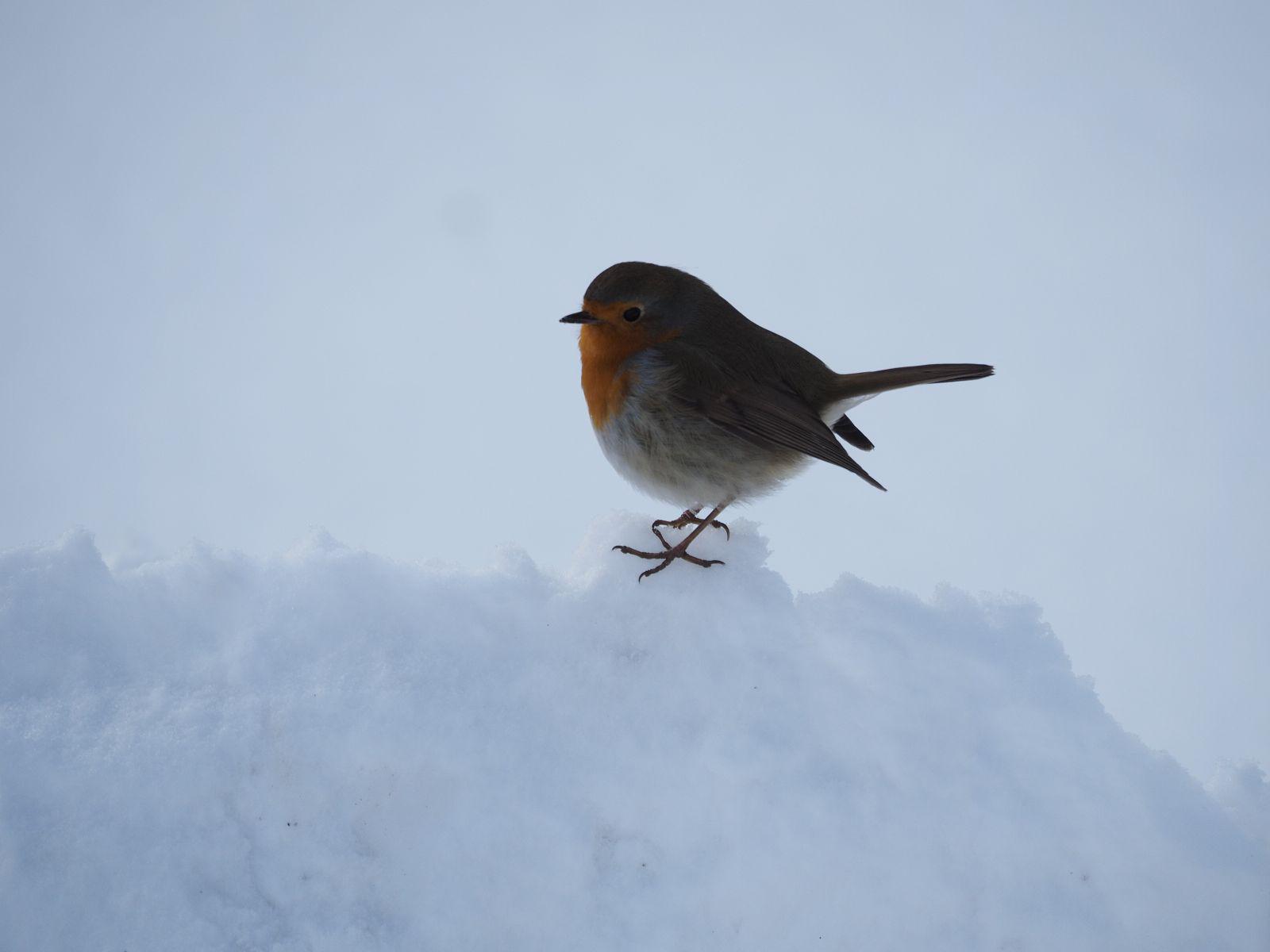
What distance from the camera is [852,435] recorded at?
397 centimetres

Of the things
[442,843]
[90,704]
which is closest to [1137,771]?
[442,843]

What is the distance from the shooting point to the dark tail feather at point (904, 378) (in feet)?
11.6

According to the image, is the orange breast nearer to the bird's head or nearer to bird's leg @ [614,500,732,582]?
the bird's head

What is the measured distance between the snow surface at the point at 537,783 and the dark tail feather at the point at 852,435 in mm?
1389

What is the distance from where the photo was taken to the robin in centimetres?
335

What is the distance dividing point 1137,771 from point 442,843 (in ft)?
6.46

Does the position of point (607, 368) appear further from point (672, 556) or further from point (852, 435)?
point (852, 435)

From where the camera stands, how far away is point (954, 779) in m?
2.41

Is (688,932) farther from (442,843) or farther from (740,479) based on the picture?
(740,479)

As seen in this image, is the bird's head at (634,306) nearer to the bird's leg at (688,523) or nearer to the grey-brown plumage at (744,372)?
the grey-brown plumage at (744,372)

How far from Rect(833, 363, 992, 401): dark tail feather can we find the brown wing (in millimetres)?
289

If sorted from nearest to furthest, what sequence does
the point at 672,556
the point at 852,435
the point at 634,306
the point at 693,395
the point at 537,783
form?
the point at 537,783, the point at 672,556, the point at 693,395, the point at 634,306, the point at 852,435

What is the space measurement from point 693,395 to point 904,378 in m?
Result: 0.88

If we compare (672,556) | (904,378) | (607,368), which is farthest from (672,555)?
(904,378)
